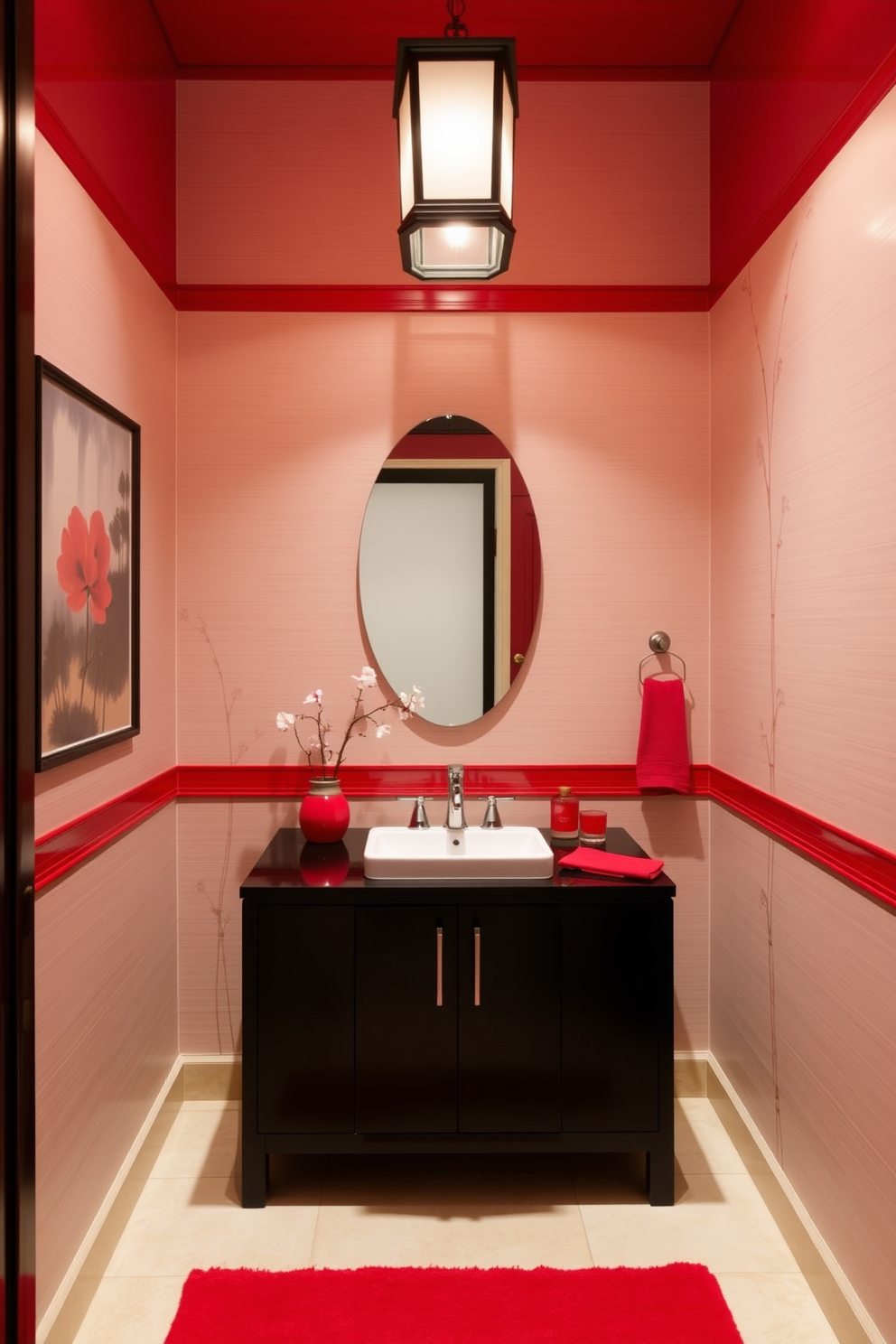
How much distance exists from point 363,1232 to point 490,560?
1.70m

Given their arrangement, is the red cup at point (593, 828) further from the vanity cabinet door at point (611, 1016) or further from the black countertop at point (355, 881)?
the vanity cabinet door at point (611, 1016)

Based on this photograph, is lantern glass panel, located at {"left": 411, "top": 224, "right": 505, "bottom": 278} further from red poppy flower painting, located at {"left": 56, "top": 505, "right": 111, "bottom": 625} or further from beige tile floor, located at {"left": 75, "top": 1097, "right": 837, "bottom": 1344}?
beige tile floor, located at {"left": 75, "top": 1097, "right": 837, "bottom": 1344}

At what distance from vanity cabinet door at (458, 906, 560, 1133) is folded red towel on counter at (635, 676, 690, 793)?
61 centimetres

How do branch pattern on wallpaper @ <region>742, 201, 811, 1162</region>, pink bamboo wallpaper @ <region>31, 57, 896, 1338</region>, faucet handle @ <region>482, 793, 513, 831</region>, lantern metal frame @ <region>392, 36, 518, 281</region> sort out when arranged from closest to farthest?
lantern metal frame @ <region>392, 36, 518, 281</region> → branch pattern on wallpaper @ <region>742, 201, 811, 1162</region> → faucet handle @ <region>482, 793, 513, 831</region> → pink bamboo wallpaper @ <region>31, 57, 896, 1338</region>

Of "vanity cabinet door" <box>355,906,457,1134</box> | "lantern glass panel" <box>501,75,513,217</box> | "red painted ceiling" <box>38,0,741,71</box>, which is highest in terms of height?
"red painted ceiling" <box>38,0,741,71</box>

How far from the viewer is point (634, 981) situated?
7.03ft

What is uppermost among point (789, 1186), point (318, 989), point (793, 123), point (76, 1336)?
point (793, 123)

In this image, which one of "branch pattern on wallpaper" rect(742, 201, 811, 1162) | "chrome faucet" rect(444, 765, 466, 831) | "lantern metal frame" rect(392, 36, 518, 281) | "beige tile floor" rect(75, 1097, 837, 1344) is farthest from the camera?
"chrome faucet" rect(444, 765, 466, 831)

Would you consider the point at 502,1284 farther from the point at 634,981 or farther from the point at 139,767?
the point at 139,767

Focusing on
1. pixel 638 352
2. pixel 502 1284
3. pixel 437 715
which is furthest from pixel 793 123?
pixel 502 1284

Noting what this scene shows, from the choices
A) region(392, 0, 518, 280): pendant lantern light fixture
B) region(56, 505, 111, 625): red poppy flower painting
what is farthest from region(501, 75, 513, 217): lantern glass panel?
region(56, 505, 111, 625): red poppy flower painting

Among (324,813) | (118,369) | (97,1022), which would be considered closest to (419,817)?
(324,813)

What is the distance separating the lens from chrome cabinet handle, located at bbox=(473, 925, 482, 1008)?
2.14 m

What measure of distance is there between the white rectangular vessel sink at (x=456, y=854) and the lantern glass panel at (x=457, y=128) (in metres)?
1.38
